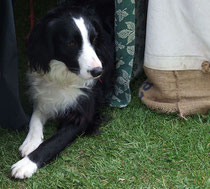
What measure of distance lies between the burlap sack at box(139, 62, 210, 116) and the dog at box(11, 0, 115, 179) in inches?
16.5

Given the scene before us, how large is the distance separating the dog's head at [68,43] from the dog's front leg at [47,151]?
42cm

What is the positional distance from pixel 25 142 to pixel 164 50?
3.82 feet

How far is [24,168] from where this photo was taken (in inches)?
83.7

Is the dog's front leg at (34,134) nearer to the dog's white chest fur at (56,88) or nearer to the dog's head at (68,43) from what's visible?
the dog's white chest fur at (56,88)

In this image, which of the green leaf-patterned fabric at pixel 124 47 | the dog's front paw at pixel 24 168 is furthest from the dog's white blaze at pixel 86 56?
the dog's front paw at pixel 24 168

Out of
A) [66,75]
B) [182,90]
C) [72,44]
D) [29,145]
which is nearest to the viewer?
[72,44]

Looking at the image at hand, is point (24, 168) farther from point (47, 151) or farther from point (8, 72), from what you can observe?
point (8, 72)

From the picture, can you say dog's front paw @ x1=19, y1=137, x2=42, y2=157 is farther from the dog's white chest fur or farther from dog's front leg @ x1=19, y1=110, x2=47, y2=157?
the dog's white chest fur

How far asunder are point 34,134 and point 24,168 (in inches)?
14.3

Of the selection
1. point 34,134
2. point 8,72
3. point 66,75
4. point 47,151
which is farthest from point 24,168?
point 66,75

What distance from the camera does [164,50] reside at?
2.49 meters

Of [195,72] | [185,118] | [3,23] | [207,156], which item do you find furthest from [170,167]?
[3,23]

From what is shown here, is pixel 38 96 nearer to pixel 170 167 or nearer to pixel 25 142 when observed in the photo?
pixel 25 142

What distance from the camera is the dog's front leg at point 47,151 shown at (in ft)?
6.98
